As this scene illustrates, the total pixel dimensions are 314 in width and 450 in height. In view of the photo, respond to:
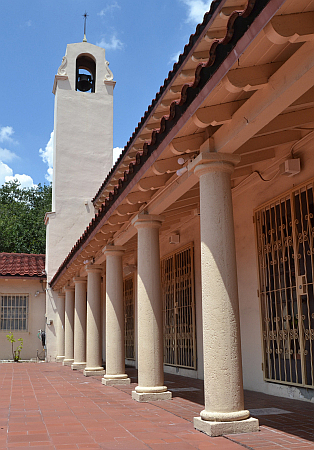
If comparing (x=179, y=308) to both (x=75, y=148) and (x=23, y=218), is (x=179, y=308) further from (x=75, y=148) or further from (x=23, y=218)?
(x=23, y=218)

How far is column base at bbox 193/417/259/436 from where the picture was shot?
4879mm

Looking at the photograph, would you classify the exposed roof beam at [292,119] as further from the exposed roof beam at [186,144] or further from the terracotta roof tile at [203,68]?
the terracotta roof tile at [203,68]

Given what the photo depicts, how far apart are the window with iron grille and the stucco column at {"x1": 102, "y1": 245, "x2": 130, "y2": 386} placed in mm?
1712

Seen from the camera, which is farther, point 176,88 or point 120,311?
point 120,311

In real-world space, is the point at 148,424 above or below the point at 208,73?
below

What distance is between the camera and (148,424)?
5.73m

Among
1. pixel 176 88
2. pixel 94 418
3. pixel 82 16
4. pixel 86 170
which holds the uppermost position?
pixel 82 16

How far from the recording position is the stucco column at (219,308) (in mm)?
4988

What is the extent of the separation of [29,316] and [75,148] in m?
7.50

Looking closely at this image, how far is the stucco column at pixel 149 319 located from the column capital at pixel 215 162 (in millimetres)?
2678

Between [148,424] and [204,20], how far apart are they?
4.46 meters

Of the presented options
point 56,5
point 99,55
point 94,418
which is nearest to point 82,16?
point 99,55

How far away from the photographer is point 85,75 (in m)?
22.6

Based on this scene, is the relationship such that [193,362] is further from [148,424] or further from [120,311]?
[148,424]
